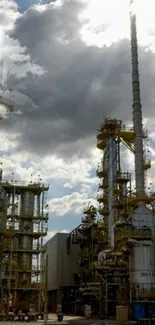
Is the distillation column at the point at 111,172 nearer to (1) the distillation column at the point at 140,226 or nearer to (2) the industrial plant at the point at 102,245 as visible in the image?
(2) the industrial plant at the point at 102,245

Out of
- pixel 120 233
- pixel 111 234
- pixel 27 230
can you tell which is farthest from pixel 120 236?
pixel 27 230

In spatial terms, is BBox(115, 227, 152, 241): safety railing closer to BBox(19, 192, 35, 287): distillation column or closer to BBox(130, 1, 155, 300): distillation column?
BBox(130, 1, 155, 300): distillation column

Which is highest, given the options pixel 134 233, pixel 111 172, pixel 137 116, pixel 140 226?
pixel 137 116

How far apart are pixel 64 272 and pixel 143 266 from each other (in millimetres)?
27710

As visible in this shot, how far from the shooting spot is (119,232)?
50938mm

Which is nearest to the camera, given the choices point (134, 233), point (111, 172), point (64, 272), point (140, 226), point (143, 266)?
point (143, 266)

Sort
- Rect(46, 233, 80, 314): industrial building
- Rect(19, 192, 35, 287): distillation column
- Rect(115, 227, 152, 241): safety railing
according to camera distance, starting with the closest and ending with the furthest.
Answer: Rect(115, 227, 152, 241): safety railing, Rect(19, 192, 35, 287): distillation column, Rect(46, 233, 80, 314): industrial building

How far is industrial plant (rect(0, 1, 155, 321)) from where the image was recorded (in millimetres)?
49000

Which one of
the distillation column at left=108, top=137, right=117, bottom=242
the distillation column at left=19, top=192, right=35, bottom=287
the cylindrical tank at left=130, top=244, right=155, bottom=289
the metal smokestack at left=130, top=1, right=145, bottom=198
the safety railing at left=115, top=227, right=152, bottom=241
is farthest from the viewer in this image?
the distillation column at left=108, top=137, right=117, bottom=242

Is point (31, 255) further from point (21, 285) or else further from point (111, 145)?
point (111, 145)

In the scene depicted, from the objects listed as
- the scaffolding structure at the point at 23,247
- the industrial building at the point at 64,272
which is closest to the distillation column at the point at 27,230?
the scaffolding structure at the point at 23,247

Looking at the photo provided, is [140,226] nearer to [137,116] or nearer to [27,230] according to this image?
[137,116]

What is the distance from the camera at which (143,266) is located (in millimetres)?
48406

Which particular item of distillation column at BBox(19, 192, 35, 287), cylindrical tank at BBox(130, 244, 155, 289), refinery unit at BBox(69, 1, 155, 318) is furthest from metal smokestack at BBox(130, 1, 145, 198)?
distillation column at BBox(19, 192, 35, 287)
